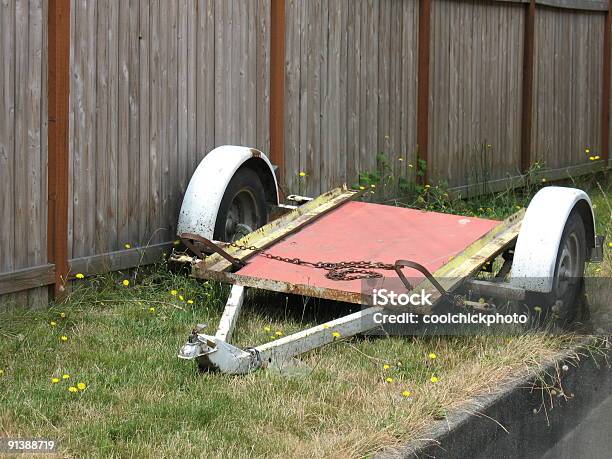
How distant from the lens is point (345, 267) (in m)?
5.86

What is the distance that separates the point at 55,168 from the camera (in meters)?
6.05

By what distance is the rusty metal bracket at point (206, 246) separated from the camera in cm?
592

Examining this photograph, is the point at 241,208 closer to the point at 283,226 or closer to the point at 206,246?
the point at 283,226

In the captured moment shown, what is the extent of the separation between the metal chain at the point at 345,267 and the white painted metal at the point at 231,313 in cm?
37

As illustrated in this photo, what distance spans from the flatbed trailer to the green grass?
0.52ft

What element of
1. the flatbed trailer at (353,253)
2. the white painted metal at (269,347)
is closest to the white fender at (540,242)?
the flatbed trailer at (353,253)

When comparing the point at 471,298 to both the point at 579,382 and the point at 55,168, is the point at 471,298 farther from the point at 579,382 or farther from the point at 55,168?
the point at 55,168

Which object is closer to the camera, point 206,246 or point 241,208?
point 206,246

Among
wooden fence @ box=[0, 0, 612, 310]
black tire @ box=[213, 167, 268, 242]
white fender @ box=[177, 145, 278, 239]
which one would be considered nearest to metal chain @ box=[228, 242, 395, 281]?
white fender @ box=[177, 145, 278, 239]

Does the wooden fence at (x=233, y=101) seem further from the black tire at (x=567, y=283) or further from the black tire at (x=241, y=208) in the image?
the black tire at (x=567, y=283)

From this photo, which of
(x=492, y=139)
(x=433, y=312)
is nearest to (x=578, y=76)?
(x=492, y=139)

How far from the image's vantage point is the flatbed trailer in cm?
539

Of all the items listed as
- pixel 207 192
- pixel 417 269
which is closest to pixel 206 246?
pixel 207 192

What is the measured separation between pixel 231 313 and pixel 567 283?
5.79ft
